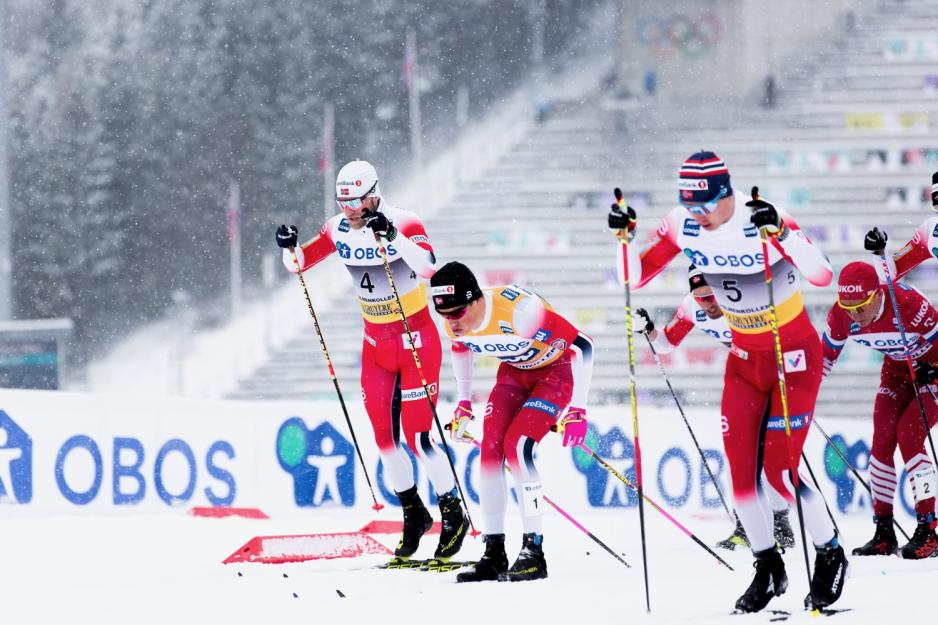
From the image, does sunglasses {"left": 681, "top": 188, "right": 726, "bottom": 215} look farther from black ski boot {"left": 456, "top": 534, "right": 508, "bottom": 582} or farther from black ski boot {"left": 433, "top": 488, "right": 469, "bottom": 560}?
black ski boot {"left": 433, "top": 488, "right": 469, "bottom": 560}

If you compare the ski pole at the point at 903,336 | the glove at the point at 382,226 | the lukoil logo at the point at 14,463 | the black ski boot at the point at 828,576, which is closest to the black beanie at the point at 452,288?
the glove at the point at 382,226

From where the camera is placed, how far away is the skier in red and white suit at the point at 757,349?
4.78 metres

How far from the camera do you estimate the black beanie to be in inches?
221

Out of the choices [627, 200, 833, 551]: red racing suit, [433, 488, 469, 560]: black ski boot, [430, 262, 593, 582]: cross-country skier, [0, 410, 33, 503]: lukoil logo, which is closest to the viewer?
[627, 200, 833, 551]: red racing suit

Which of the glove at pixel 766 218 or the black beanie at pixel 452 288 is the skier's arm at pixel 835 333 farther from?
the glove at pixel 766 218

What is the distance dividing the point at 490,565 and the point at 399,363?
133cm

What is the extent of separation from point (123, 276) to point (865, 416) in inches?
656

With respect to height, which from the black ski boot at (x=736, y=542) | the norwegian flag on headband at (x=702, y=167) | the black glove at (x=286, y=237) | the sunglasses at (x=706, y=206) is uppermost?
the norwegian flag on headband at (x=702, y=167)

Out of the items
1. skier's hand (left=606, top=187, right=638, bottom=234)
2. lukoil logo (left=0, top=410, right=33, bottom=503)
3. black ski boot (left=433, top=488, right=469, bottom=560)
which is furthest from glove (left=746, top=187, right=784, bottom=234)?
lukoil logo (left=0, top=410, right=33, bottom=503)

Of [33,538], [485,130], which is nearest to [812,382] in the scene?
[33,538]

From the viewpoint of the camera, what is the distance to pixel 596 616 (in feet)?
15.8

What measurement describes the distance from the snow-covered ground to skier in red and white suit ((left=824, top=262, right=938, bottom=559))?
0.38m

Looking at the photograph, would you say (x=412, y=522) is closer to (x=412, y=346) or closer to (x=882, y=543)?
(x=412, y=346)

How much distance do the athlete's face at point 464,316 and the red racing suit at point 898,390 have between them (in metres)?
2.23
